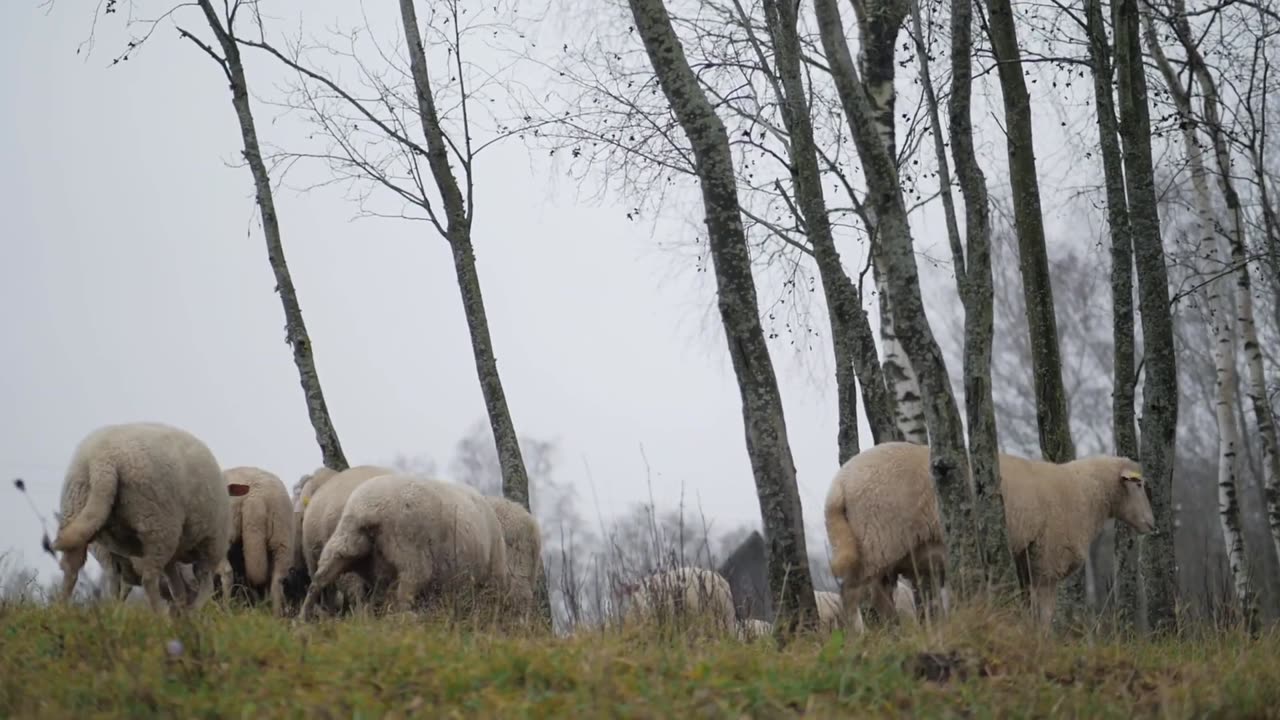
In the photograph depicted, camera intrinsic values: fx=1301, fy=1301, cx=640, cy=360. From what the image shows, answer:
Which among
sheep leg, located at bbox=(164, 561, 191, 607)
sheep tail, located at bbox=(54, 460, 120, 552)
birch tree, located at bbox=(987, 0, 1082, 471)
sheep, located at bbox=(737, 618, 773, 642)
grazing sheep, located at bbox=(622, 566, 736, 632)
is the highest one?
birch tree, located at bbox=(987, 0, 1082, 471)

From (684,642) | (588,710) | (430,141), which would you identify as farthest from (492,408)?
(588,710)

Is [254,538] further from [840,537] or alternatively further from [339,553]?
[840,537]

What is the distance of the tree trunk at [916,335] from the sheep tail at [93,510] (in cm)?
519

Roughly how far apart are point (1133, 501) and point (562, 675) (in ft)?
Answer: 24.8

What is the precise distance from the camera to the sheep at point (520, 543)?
478 inches

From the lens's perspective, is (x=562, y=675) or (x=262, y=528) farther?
(x=262, y=528)

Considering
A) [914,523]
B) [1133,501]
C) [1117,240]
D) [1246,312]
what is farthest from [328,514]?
[1246,312]

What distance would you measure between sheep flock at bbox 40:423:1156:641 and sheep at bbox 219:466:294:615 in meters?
0.02

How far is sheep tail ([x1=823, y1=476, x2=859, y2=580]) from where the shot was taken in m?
9.44

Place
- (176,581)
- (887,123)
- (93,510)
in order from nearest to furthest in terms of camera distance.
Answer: (93,510) → (176,581) → (887,123)

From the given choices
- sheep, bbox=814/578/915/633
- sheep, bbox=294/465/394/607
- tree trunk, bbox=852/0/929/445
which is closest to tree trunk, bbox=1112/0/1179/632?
tree trunk, bbox=852/0/929/445

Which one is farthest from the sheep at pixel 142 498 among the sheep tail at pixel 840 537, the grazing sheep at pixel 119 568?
the sheep tail at pixel 840 537

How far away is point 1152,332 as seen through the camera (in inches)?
417

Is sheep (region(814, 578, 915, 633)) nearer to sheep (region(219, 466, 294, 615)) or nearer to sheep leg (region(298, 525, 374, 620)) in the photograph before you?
sheep leg (region(298, 525, 374, 620))
